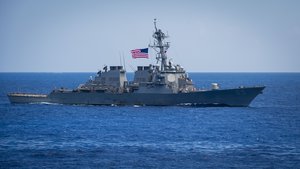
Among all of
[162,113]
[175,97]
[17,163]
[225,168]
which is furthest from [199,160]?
[175,97]

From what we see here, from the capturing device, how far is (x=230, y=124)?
6106 cm

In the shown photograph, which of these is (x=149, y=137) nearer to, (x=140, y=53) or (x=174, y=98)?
(x=174, y=98)

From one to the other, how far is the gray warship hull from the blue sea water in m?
1.10

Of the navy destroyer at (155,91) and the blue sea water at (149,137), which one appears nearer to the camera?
the blue sea water at (149,137)

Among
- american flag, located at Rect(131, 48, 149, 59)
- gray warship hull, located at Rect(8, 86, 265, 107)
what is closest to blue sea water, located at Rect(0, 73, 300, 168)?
gray warship hull, located at Rect(8, 86, 265, 107)

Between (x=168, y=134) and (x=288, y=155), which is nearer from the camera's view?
(x=288, y=155)

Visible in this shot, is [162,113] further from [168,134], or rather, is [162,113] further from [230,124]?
[168,134]

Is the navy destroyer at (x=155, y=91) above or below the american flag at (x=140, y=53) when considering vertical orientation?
below

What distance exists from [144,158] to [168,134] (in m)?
11.7

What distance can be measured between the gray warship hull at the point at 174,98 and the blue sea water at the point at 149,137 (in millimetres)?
1097

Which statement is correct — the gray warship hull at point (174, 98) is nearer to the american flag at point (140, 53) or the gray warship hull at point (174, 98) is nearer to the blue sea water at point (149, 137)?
the blue sea water at point (149, 137)

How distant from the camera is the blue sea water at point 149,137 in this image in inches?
1628

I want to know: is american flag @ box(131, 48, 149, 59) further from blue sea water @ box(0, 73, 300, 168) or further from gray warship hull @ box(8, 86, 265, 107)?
blue sea water @ box(0, 73, 300, 168)

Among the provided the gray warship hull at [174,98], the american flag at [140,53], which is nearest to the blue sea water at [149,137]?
the gray warship hull at [174,98]
